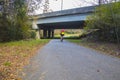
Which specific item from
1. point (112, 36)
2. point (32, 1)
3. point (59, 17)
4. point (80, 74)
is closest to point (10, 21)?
point (112, 36)

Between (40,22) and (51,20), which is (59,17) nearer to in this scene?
(51,20)

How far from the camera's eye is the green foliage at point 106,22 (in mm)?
25047

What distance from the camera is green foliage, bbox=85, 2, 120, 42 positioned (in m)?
25.0

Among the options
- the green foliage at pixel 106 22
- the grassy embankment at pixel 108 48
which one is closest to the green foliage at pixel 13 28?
the green foliage at pixel 106 22

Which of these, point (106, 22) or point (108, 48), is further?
point (106, 22)

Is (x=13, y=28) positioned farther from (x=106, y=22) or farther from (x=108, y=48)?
(x=108, y=48)

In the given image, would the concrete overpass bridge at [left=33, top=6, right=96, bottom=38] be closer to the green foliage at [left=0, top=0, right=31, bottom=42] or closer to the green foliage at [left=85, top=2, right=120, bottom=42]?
the green foliage at [left=85, top=2, right=120, bottom=42]

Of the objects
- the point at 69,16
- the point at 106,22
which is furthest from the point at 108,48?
the point at 69,16

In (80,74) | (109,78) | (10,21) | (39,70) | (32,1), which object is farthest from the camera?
(10,21)

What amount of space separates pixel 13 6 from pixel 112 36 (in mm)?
16560

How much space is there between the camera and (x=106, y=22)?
2820 cm

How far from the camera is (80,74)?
941 cm

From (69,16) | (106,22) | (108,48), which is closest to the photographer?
(108,48)

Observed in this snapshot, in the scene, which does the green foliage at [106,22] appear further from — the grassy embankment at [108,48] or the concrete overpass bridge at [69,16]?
the concrete overpass bridge at [69,16]
